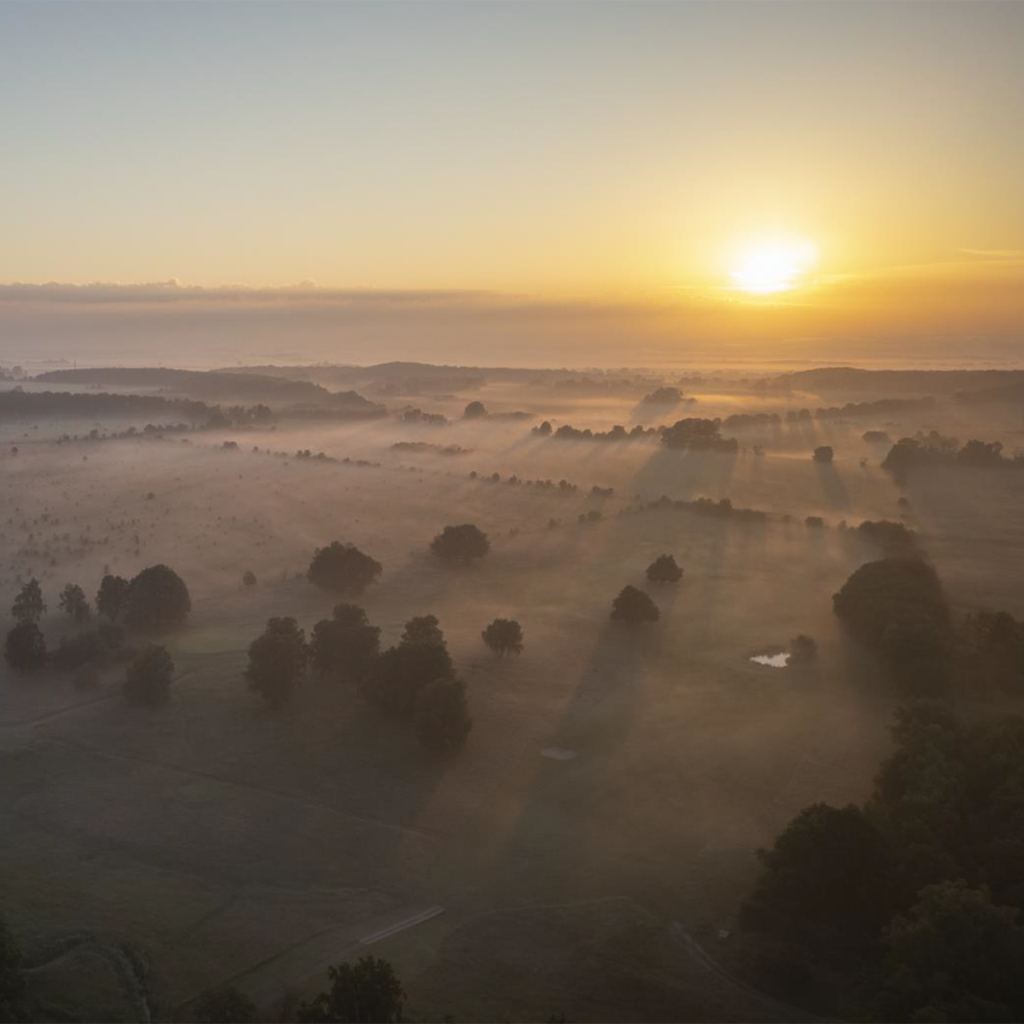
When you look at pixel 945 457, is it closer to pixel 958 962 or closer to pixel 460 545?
pixel 460 545

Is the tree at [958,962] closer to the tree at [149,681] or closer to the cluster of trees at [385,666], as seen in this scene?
the cluster of trees at [385,666]

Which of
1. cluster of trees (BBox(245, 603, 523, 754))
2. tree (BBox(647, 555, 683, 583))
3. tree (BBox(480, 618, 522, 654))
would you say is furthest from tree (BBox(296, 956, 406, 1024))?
tree (BBox(647, 555, 683, 583))

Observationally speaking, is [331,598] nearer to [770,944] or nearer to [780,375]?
[770,944]

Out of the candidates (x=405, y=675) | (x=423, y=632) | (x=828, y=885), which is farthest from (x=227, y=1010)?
(x=423, y=632)

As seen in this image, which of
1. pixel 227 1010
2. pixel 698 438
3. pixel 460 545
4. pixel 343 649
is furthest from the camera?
pixel 698 438

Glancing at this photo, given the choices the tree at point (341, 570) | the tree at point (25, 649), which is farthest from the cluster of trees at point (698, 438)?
the tree at point (25, 649)

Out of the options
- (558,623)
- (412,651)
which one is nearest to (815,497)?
(558,623)
